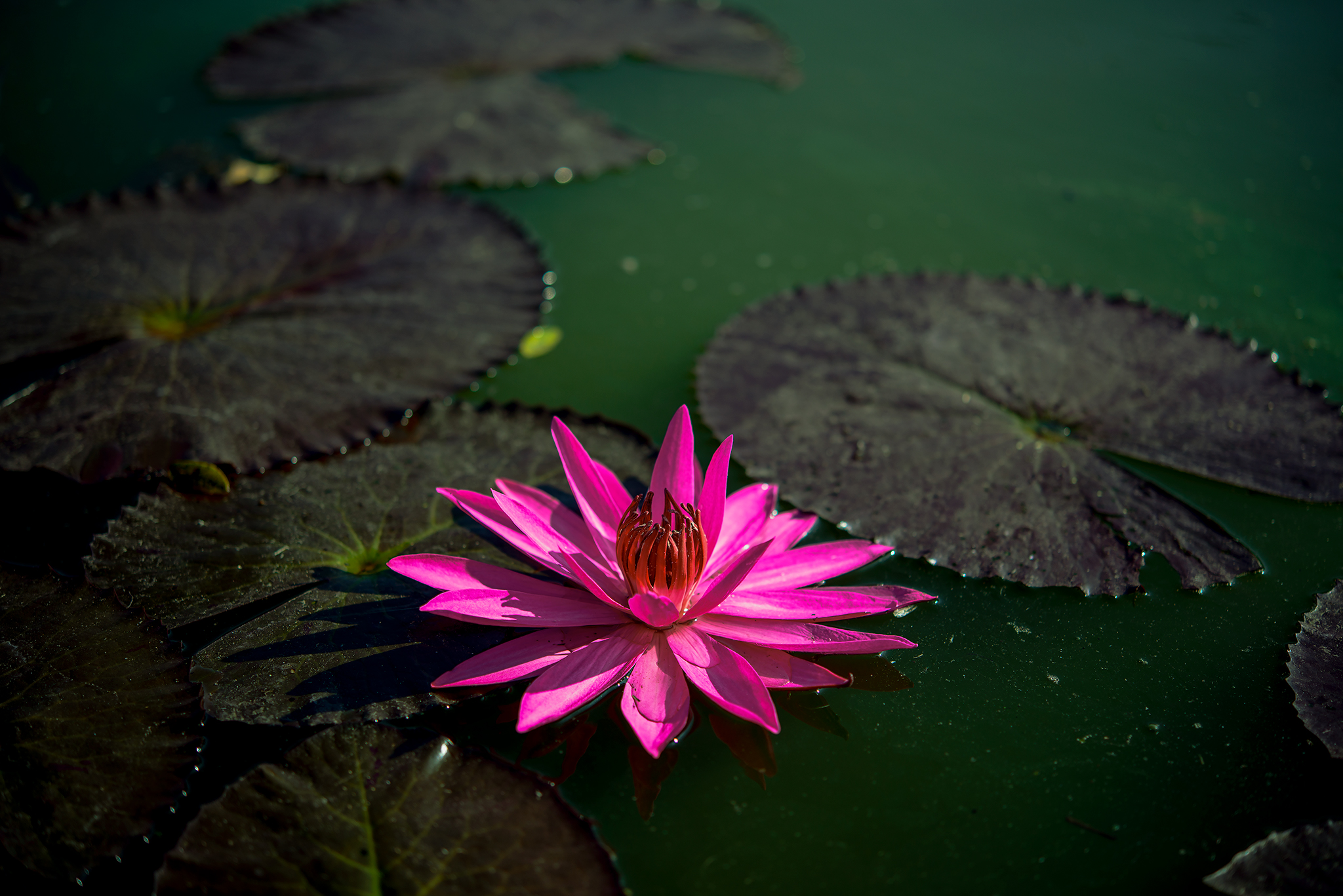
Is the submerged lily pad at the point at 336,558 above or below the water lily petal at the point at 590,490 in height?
below

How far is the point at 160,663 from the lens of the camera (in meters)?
1.69

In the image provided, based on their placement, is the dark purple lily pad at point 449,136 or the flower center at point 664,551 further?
the dark purple lily pad at point 449,136

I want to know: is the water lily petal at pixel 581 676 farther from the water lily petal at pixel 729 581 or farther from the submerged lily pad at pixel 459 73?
the submerged lily pad at pixel 459 73

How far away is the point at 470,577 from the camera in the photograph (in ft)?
5.88

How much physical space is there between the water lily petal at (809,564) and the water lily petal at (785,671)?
0.13 m

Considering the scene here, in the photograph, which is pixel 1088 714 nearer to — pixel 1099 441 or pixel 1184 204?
pixel 1099 441

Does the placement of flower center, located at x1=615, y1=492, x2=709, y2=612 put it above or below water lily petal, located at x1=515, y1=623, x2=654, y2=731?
above

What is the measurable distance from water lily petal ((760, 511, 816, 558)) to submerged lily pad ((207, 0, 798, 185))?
220 cm

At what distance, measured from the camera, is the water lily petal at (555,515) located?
1902 millimetres

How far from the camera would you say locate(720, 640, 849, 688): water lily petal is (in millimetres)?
1687

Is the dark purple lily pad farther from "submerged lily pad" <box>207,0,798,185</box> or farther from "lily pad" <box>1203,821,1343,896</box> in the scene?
"lily pad" <box>1203,821,1343,896</box>

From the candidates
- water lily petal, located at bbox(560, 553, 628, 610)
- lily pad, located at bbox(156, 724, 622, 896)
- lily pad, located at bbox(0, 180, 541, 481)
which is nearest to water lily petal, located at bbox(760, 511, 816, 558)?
water lily petal, located at bbox(560, 553, 628, 610)

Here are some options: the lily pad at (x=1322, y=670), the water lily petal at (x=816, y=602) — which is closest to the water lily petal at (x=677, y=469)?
the water lily petal at (x=816, y=602)

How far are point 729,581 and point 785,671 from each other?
249 mm
